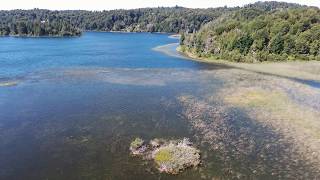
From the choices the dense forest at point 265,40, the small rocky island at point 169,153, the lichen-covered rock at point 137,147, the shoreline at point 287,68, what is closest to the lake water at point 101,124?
the lichen-covered rock at point 137,147

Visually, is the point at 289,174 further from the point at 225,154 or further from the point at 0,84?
the point at 0,84

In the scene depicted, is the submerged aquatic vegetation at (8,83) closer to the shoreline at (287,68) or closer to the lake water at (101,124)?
the lake water at (101,124)

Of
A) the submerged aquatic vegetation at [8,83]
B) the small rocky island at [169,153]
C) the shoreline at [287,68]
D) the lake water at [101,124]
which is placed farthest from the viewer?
the shoreline at [287,68]

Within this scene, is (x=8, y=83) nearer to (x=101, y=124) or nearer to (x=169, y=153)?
(x=101, y=124)

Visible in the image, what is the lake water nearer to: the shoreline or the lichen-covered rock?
the lichen-covered rock

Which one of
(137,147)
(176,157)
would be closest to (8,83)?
(137,147)

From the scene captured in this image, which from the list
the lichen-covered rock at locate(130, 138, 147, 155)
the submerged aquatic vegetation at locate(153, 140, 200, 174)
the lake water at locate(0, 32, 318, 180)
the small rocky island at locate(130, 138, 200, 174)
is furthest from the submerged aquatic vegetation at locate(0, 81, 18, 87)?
the submerged aquatic vegetation at locate(153, 140, 200, 174)
